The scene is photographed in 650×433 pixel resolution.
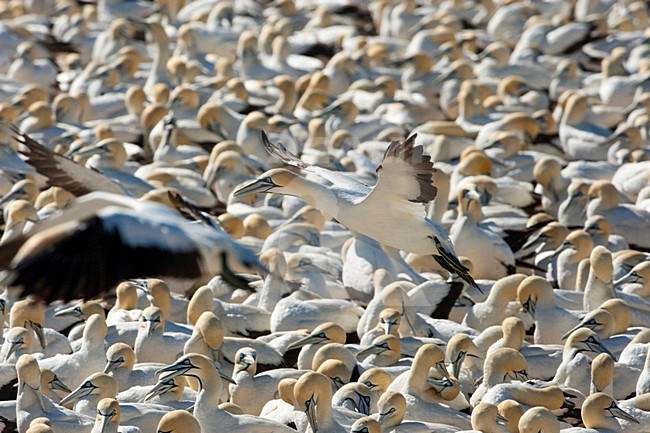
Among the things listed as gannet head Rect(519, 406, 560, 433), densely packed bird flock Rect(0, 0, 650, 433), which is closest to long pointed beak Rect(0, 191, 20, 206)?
densely packed bird flock Rect(0, 0, 650, 433)

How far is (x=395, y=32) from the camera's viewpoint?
22.2 metres

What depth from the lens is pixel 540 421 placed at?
9031 millimetres

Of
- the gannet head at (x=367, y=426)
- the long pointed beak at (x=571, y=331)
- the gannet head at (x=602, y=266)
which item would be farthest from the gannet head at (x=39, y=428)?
the gannet head at (x=602, y=266)

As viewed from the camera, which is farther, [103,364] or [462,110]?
[462,110]

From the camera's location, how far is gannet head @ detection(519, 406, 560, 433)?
902 centimetres

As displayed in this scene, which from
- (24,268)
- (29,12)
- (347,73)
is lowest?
(29,12)

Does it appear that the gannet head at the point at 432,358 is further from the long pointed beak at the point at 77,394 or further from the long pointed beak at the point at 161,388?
the long pointed beak at the point at 77,394

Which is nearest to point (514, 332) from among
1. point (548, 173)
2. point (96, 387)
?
point (96, 387)

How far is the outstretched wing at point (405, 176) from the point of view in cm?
862

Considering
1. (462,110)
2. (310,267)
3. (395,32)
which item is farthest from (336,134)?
(395,32)

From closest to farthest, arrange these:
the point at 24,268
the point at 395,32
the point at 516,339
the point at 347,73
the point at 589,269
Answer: the point at 24,268, the point at 516,339, the point at 589,269, the point at 347,73, the point at 395,32

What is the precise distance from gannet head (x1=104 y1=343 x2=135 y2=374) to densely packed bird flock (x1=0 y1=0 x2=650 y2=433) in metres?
0.02

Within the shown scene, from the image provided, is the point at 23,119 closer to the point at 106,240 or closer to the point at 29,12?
the point at 29,12

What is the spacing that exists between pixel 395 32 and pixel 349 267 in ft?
33.3
